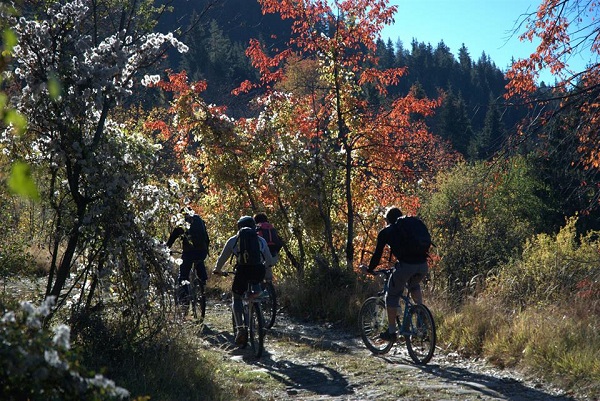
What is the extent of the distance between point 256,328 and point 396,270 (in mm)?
1997

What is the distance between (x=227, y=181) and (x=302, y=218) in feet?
6.25

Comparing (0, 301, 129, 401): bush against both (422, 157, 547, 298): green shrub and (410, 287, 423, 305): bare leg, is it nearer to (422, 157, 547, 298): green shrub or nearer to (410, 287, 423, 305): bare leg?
(410, 287, 423, 305): bare leg

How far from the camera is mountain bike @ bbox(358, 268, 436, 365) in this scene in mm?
8766

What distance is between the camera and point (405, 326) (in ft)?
29.4

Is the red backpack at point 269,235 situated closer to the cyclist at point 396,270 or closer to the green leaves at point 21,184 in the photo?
the cyclist at point 396,270

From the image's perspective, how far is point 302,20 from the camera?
14344 mm

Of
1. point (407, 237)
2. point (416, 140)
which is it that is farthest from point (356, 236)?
point (407, 237)

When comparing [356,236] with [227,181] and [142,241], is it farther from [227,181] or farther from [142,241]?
[142,241]

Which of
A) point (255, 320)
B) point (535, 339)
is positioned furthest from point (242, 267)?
point (535, 339)

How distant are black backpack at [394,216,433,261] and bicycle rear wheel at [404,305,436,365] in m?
0.67

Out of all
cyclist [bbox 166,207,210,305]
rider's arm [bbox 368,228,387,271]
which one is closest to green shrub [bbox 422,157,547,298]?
rider's arm [bbox 368,228,387,271]

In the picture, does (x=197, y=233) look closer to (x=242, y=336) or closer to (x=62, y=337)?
(x=242, y=336)

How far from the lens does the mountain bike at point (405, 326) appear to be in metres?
8.77

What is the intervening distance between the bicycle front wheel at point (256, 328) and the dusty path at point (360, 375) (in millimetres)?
164
